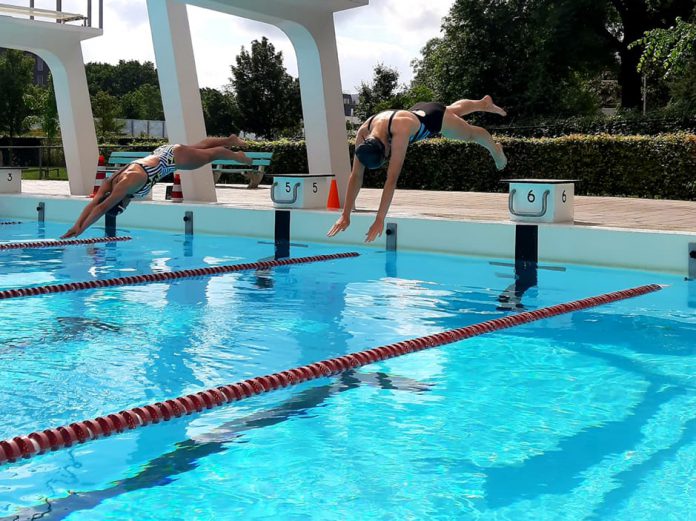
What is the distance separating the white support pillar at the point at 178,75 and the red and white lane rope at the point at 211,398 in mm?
7669

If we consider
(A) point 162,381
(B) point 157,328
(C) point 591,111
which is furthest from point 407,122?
(C) point 591,111

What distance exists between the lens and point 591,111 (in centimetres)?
2784

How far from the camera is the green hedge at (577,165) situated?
14.3 metres

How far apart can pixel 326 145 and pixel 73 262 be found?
4.27 metres

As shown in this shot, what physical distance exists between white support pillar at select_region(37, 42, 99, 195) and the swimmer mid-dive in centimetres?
733

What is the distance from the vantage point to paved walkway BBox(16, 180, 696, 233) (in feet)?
31.3

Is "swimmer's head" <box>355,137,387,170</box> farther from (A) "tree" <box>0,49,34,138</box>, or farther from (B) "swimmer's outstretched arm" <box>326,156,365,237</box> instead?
(A) "tree" <box>0,49,34,138</box>

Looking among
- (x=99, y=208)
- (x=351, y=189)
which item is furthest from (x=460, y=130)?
(x=99, y=208)

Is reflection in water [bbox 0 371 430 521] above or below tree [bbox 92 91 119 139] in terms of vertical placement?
below

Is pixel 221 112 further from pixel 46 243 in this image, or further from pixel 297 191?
pixel 46 243

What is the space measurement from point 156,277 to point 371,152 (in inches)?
120

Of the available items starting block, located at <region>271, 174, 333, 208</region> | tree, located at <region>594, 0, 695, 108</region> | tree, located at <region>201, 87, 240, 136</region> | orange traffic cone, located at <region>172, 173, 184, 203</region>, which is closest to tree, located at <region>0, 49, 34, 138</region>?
tree, located at <region>201, 87, 240, 136</region>

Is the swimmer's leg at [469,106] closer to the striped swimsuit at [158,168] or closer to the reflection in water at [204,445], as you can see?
the striped swimsuit at [158,168]

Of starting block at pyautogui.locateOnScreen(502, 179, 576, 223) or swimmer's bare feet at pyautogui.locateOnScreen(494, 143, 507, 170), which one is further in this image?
starting block at pyautogui.locateOnScreen(502, 179, 576, 223)
